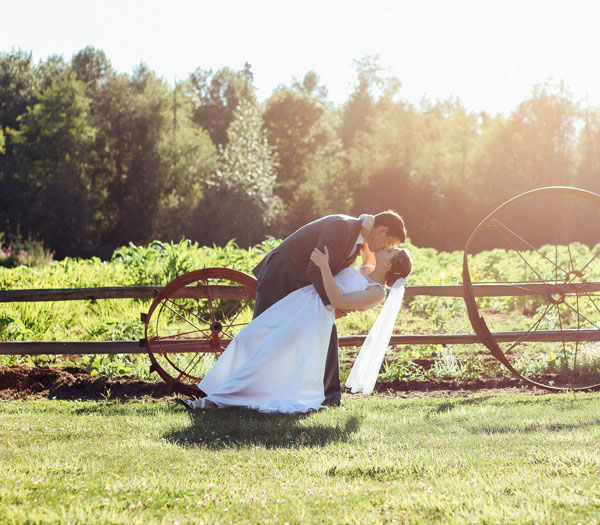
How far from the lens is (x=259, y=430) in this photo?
4.62 m

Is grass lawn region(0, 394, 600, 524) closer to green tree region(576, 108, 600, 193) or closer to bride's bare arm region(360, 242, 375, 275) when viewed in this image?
bride's bare arm region(360, 242, 375, 275)

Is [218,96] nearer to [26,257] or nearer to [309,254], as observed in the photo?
[26,257]

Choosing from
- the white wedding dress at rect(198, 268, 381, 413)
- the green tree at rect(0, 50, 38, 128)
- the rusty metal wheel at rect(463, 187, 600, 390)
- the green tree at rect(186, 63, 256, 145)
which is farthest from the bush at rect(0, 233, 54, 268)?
the green tree at rect(186, 63, 256, 145)

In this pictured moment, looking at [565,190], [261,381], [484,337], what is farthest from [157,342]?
[565,190]

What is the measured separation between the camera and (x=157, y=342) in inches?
248

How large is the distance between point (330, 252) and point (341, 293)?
13.1 inches

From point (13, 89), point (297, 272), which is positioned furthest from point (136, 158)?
point (297, 272)

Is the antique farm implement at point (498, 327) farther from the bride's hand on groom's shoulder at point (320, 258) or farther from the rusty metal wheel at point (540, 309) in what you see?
the bride's hand on groom's shoulder at point (320, 258)

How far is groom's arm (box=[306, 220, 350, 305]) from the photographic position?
17.4 ft

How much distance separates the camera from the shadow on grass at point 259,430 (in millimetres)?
4293

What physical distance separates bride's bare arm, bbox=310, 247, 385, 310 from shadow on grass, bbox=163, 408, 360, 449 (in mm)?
863

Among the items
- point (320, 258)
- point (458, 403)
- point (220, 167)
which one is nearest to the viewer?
point (320, 258)

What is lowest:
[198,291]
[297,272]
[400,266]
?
[198,291]

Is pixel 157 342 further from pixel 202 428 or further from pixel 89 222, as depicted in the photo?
pixel 89 222
